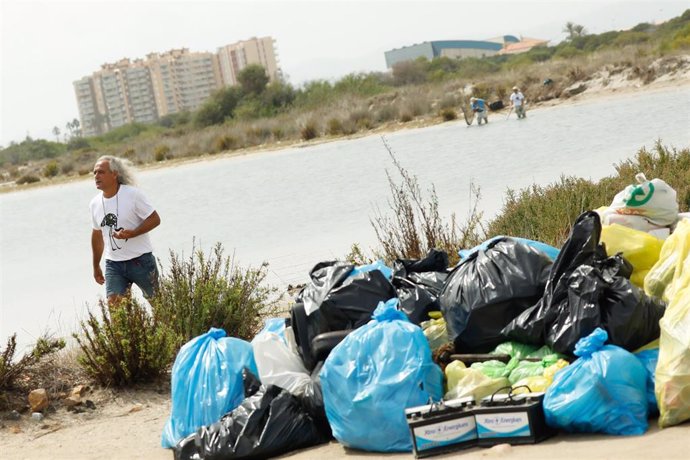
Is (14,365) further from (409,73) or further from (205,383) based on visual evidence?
(409,73)

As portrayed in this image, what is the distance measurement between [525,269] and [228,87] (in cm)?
6437

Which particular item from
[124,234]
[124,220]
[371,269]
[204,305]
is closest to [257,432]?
[371,269]

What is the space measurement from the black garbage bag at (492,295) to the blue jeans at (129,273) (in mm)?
3180

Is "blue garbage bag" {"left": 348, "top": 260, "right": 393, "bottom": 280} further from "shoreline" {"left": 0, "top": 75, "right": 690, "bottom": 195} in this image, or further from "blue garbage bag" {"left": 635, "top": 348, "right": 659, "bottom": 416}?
"shoreline" {"left": 0, "top": 75, "right": 690, "bottom": 195}

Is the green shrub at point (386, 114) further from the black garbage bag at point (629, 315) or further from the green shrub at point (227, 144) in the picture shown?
the black garbage bag at point (629, 315)

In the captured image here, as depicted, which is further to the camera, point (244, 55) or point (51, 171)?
point (244, 55)

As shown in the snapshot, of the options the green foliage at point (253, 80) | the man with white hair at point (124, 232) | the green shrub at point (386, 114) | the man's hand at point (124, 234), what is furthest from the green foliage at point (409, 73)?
the man's hand at point (124, 234)

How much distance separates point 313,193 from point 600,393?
1748 cm

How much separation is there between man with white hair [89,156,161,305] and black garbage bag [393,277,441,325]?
2.66 metres

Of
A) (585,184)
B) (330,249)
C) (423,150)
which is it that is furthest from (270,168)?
(585,184)

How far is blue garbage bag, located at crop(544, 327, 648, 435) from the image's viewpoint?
468cm

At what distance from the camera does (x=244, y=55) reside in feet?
556

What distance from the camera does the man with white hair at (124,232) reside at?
26.4ft

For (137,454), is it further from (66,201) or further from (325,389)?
(66,201)
